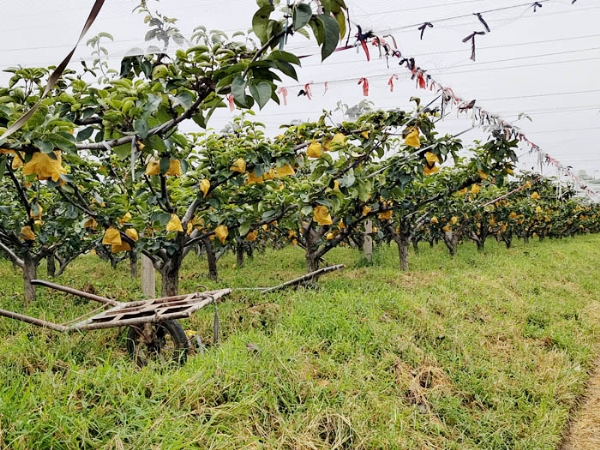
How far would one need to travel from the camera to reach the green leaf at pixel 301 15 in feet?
2.72

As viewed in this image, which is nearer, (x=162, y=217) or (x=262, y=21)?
(x=262, y=21)

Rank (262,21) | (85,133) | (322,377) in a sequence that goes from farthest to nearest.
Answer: (322,377)
(85,133)
(262,21)

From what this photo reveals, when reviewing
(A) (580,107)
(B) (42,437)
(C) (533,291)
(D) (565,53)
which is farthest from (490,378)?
(A) (580,107)

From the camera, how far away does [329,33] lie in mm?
866

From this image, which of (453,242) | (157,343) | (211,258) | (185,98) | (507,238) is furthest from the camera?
(507,238)

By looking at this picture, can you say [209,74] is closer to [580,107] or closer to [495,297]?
[495,297]

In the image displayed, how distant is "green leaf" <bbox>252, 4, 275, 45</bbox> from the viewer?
3.02 feet

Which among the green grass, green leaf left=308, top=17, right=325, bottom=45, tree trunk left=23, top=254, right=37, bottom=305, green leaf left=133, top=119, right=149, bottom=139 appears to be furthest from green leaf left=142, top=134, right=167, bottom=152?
tree trunk left=23, top=254, right=37, bottom=305

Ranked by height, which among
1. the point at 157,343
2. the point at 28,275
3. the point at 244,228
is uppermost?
the point at 244,228

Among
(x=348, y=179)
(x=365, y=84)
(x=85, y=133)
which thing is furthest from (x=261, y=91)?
(x=365, y=84)

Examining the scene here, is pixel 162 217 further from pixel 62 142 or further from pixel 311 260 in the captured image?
pixel 311 260

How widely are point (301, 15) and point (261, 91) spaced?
8.5 inches

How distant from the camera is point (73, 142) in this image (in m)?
1.41

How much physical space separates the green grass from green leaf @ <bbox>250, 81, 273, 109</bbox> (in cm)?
124
